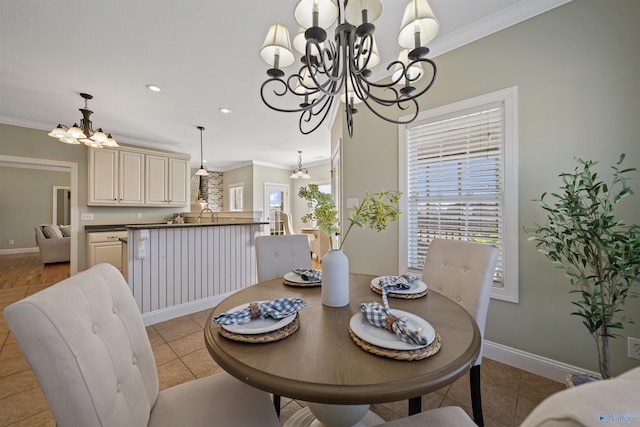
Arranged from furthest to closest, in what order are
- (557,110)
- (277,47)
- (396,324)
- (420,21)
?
1. (557,110)
2. (277,47)
3. (420,21)
4. (396,324)

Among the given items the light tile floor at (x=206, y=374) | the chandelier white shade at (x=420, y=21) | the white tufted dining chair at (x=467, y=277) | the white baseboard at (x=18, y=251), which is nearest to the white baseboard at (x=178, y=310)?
the light tile floor at (x=206, y=374)

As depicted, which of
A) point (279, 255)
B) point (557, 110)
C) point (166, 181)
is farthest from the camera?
point (166, 181)

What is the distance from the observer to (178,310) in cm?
286

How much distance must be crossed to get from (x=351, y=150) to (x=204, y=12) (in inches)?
69.9

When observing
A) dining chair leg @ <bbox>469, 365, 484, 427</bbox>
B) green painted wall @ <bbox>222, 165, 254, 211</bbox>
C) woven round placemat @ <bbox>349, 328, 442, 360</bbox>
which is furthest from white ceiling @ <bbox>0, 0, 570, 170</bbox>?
green painted wall @ <bbox>222, 165, 254, 211</bbox>

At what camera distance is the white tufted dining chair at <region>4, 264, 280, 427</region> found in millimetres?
563

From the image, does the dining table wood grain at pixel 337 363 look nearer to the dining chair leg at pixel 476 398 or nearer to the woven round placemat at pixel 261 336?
the woven round placemat at pixel 261 336

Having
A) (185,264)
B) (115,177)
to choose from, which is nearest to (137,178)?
(115,177)

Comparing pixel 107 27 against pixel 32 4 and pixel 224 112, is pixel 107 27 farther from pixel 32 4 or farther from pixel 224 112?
pixel 224 112

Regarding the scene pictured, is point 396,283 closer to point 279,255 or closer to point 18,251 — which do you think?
point 279,255

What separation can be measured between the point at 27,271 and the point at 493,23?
8.09 metres

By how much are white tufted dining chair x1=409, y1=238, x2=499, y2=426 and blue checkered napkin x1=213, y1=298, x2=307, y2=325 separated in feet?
2.60

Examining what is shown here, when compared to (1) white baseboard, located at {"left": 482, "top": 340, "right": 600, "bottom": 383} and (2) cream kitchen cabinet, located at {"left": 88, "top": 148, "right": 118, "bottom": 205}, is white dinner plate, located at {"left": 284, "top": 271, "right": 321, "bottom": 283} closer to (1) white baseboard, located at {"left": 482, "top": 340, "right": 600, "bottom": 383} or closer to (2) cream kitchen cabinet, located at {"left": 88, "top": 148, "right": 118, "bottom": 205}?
(1) white baseboard, located at {"left": 482, "top": 340, "right": 600, "bottom": 383}

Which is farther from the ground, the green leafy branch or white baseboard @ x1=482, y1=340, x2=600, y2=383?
the green leafy branch
